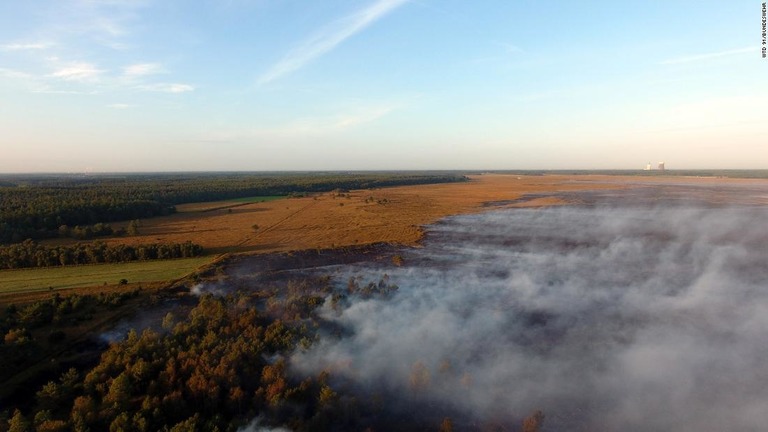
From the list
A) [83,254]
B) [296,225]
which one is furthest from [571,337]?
[296,225]

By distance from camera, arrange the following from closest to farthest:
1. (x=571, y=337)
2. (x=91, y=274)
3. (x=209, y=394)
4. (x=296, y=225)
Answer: (x=209, y=394) → (x=571, y=337) → (x=91, y=274) → (x=296, y=225)

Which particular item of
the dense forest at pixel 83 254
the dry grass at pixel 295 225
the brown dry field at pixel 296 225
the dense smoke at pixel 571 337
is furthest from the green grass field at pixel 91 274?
the dense smoke at pixel 571 337

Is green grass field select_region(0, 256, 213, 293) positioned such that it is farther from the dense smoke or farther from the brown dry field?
the dense smoke

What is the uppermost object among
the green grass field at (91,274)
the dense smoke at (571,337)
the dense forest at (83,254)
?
the dense forest at (83,254)

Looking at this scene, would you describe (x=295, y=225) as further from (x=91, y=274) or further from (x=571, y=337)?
(x=571, y=337)

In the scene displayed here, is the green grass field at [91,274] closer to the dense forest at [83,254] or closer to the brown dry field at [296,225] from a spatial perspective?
the dense forest at [83,254]

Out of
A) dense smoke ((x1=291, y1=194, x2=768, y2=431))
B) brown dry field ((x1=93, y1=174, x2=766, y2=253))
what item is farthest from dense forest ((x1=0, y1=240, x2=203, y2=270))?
dense smoke ((x1=291, y1=194, x2=768, y2=431))
